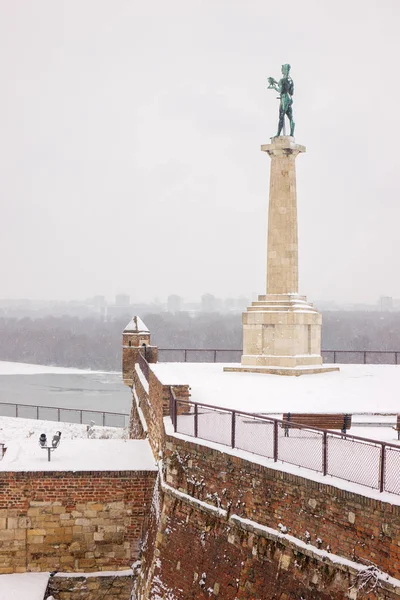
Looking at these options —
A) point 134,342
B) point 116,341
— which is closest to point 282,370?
point 134,342

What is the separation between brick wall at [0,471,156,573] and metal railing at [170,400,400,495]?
2.01 meters

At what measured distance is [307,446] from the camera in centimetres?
955

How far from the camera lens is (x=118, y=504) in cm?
1270

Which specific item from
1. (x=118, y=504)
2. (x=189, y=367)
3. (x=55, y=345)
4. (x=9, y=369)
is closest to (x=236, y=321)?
(x=55, y=345)

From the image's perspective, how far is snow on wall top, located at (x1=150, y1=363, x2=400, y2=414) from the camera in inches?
563

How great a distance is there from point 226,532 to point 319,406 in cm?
506

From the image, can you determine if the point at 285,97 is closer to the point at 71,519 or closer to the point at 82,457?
the point at 82,457

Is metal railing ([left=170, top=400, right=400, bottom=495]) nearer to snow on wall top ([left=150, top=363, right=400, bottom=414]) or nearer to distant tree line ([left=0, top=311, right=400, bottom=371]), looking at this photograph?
snow on wall top ([left=150, top=363, right=400, bottom=414])

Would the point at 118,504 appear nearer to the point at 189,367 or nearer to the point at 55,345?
the point at 189,367

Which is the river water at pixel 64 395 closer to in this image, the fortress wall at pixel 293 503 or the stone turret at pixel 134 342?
the stone turret at pixel 134 342

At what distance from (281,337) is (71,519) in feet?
29.4

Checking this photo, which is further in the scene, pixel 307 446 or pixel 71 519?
pixel 71 519

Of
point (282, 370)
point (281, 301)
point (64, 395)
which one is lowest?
point (64, 395)

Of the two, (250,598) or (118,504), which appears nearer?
(250,598)
